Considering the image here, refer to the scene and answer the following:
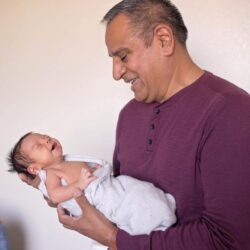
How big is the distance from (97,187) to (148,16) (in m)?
0.57

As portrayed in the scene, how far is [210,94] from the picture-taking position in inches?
40.0

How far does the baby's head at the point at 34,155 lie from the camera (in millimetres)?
1267

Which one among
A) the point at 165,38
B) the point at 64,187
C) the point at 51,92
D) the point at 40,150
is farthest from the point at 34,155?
the point at 51,92

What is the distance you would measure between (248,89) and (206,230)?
2.83ft

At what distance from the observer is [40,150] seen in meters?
1.27

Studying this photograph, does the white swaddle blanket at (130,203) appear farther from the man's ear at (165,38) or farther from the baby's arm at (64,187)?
the man's ear at (165,38)

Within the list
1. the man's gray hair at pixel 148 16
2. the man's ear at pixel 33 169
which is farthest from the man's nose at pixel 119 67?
the man's ear at pixel 33 169

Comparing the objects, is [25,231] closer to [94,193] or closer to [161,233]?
[94,193]

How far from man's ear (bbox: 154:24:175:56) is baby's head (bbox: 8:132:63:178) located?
0.56 metres

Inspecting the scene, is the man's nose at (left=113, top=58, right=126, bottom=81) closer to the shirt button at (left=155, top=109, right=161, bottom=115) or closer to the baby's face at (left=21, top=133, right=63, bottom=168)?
the shirt button at (left=155, top=109, right=161, bottom=115)

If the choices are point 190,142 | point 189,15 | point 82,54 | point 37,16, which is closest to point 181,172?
point 190,142

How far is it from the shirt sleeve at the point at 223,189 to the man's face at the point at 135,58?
263mm

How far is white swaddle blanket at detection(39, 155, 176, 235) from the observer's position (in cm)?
102

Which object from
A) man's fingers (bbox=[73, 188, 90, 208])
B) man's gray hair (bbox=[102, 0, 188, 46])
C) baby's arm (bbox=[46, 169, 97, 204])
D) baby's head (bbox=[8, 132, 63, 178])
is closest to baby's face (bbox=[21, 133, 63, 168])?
baby's head (bbox=[8, 132, 63, 178])
